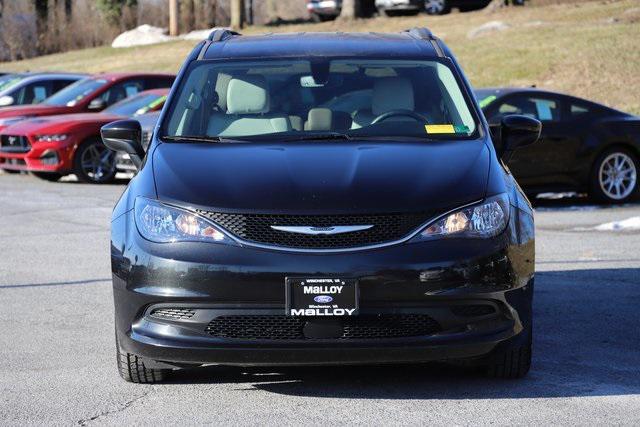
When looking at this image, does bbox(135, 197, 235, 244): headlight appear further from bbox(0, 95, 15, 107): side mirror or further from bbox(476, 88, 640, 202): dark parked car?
bbox(0, 95, 15, 107): side mirror

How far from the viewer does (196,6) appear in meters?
56.3

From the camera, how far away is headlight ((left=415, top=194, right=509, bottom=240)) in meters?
5.80

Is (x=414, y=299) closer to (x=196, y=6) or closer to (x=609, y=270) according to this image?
(x=609, y=270)

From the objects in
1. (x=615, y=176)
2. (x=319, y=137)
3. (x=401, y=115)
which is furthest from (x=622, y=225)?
(x=319, y=137)

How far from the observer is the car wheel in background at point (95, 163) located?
723 inches

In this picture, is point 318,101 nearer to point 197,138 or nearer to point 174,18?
point 197,138

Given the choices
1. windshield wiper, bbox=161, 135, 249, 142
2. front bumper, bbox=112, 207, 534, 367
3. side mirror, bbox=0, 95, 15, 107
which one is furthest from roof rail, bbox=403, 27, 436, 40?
side mirror, bbox=0, 95, 15, 107

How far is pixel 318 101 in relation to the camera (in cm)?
725

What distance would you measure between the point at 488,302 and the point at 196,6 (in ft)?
170

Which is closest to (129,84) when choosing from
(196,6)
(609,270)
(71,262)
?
(71,262)

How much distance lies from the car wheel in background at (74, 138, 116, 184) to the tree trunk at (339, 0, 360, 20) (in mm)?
23316

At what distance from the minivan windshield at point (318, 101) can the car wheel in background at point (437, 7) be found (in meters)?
33.5

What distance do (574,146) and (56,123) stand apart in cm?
759

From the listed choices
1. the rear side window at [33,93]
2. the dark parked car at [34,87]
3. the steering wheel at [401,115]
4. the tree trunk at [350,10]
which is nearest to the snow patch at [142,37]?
the tree trunk at [350,10]
